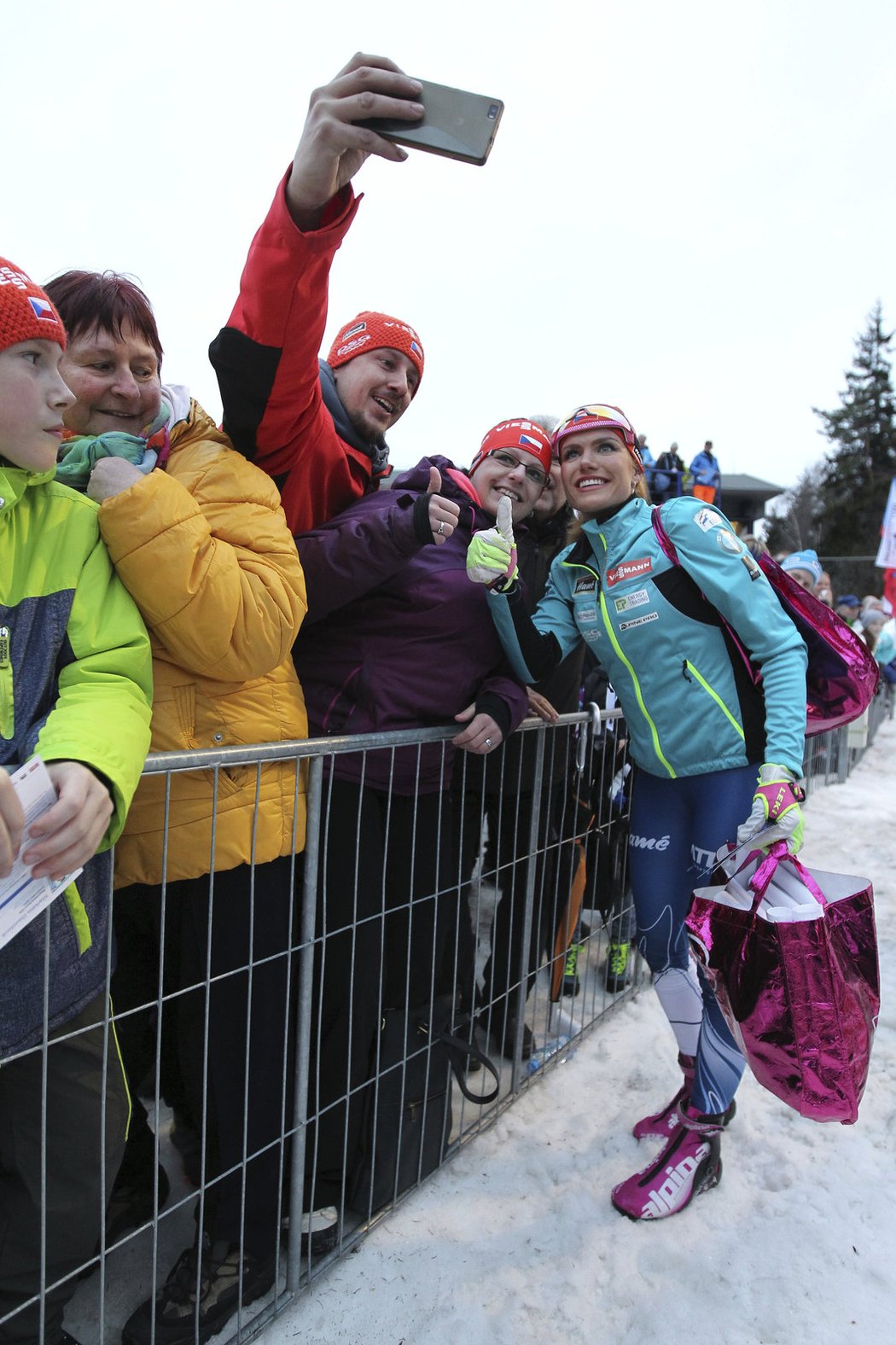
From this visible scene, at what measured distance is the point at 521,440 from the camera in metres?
2.67

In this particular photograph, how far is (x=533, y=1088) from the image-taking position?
2.86 m

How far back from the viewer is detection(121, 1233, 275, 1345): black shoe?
1.73 meters

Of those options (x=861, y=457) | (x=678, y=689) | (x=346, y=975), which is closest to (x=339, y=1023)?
(x=346, y=975)

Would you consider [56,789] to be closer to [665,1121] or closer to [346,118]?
[346,118]

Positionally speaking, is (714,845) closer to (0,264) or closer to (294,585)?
(294,585)

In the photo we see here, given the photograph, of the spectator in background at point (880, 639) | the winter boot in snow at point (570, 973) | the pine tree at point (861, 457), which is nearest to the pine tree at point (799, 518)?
the pine tree at point (861, 457)

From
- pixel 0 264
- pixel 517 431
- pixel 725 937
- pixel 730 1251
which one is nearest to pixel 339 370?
pixel 517 431

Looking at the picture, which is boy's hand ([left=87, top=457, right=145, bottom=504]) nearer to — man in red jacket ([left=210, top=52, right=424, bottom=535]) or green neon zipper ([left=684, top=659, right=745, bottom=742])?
man in red jacket ([left=210, top=52, right=424, bottom=535])

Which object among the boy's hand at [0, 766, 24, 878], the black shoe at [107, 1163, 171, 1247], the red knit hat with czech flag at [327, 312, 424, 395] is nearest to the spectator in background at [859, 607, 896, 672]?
the red knit hat with czech flag at [327, 312, 424, 395]

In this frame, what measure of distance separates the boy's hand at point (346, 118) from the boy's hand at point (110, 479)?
61cm

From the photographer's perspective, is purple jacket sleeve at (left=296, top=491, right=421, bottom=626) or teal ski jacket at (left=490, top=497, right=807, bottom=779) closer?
purple jacket sleeve at (left=296, top=491, right=421, bottom=626)

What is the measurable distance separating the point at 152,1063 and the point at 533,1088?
1.40 m

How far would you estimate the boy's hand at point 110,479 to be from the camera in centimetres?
146

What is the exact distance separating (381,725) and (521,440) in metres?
1.16
